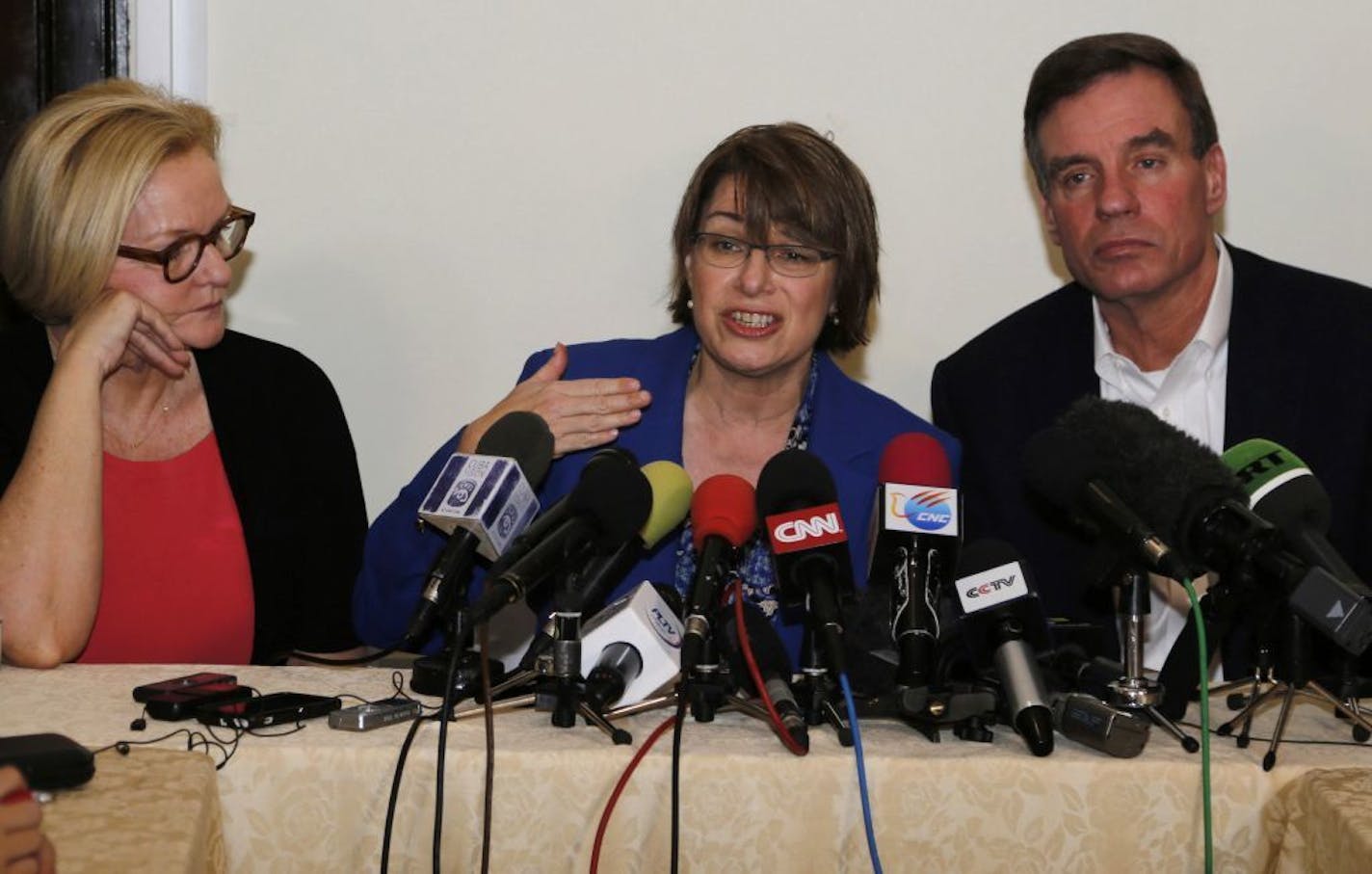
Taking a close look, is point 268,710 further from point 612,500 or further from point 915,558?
point 915,558

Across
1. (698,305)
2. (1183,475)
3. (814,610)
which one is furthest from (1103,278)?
(814,610)

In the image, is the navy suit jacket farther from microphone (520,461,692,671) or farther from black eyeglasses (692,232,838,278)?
microphone (520,461,692,671)

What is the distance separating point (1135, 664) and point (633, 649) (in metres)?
0.71

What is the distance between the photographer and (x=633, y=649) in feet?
6.59

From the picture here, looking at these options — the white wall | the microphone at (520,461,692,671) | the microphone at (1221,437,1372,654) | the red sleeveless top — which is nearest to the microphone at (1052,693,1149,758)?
the microphone at (1221,437,1372,654)

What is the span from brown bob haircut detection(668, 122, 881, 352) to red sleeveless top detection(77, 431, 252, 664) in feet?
3.73

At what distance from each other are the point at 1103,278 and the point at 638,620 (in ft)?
5.26

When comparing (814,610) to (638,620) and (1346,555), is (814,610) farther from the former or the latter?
(1346,555)

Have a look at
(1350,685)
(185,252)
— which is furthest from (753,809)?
(185,252)

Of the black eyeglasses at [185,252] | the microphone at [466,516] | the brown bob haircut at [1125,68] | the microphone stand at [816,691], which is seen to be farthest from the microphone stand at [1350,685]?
the black eyeglasses at [185,252]

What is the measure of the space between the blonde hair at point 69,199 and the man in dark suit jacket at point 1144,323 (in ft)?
6.03

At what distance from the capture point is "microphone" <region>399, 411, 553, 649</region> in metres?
1.80

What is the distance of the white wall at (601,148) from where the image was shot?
11.7ft

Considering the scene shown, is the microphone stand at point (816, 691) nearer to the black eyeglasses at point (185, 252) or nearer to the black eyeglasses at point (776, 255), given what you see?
the black eyeglasses at point (776, 255)
